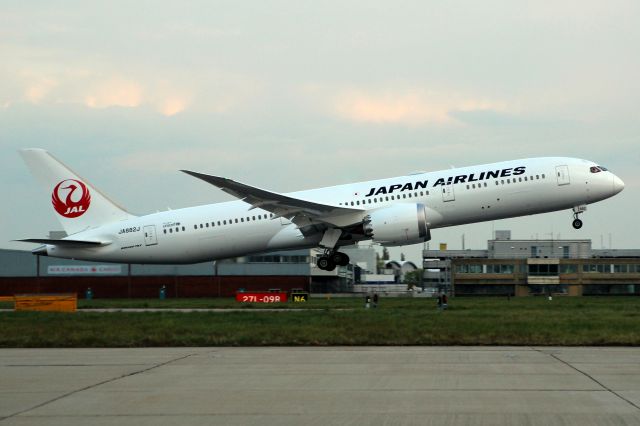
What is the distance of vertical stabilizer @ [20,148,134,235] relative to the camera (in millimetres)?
50688

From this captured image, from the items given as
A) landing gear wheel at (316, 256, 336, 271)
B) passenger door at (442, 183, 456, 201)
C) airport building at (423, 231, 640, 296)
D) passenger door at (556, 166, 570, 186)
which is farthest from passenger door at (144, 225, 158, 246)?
airport building at (423, 231, 640, 296)

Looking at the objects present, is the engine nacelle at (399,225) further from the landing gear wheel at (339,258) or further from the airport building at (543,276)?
the airport building at (543,276)

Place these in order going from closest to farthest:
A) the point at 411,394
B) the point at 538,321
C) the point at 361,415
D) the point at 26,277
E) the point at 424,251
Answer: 1. the point at 361,415
2. the point at 411,394
3. the point at 538,321
4. the point at 26,277
5. the point at 424,251

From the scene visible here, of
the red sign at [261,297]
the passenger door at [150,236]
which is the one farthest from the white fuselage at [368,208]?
the red sign at [261,297]

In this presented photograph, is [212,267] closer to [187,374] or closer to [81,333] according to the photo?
[81,333]

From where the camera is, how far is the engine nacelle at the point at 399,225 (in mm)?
42719

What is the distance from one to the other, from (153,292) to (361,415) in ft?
201

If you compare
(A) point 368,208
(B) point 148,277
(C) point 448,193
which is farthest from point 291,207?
(B) point 148,277

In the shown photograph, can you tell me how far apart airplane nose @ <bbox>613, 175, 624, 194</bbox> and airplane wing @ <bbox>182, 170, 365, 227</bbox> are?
39.4 ft

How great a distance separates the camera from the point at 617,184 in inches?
1735

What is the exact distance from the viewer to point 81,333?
91.6 feet

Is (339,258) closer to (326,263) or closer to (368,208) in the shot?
(326,263)

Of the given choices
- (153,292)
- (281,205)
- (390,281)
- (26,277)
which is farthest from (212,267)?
(390,281)

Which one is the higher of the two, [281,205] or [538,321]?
[281,205]
